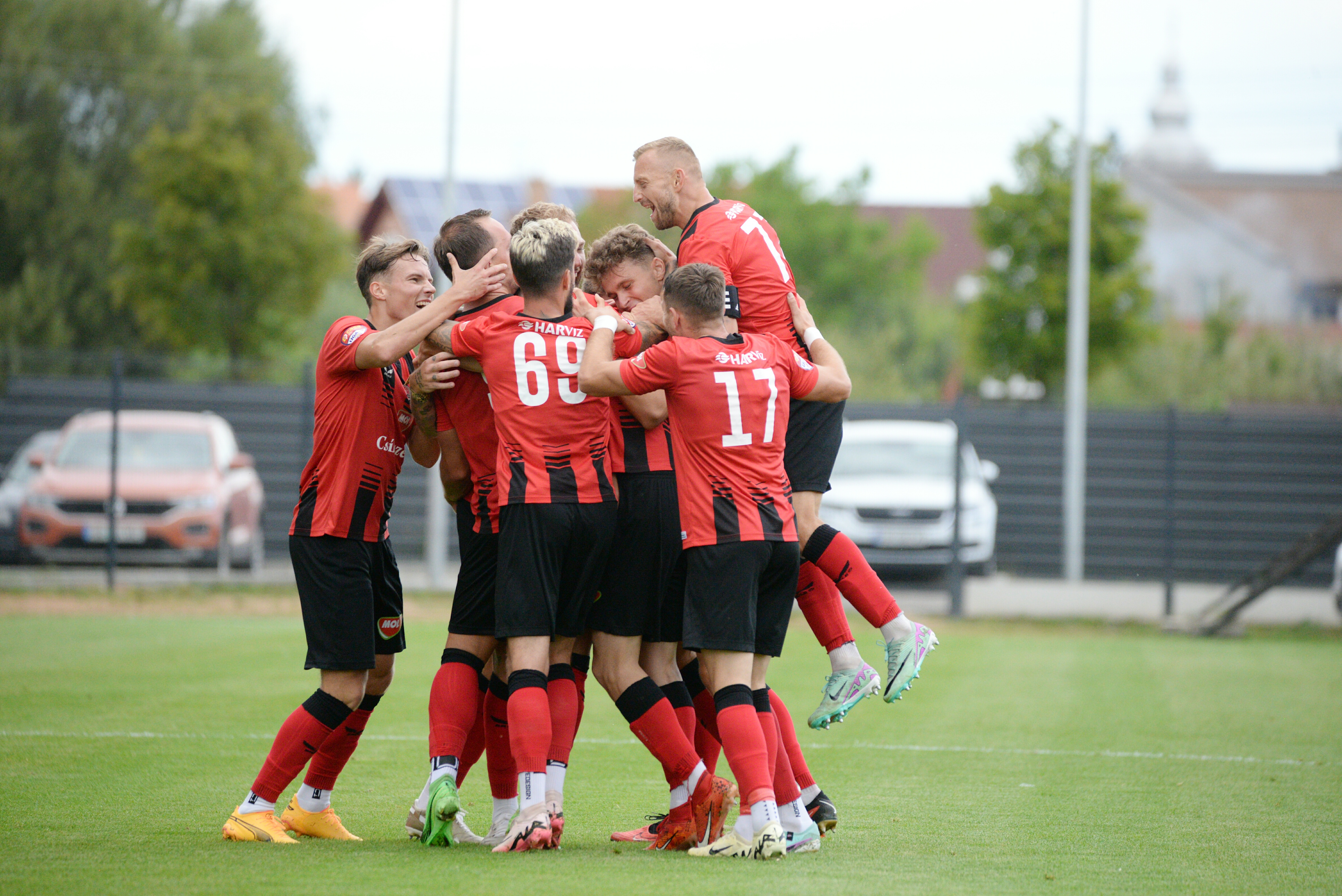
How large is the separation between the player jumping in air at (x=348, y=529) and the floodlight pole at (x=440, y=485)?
10970mm

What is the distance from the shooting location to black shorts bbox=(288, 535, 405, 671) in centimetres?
494

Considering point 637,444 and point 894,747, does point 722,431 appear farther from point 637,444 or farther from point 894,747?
point 894,747

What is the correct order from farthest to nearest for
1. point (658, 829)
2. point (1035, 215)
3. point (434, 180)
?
point (434, 180), point (1035, 215), point (658, 829)

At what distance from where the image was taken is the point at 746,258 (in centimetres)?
532

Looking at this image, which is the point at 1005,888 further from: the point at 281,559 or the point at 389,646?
the point at 281,559

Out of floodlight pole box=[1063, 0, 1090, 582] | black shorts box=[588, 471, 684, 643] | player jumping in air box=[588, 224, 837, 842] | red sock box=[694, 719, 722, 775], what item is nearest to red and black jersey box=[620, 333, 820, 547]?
black shorts box=[588, 471, 684, 643]

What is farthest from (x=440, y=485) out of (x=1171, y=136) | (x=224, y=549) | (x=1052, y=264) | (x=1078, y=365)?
(x=1171, y=136)

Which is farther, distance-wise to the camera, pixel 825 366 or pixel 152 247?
pixel 152 247

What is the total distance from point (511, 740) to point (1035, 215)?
68.3 feet

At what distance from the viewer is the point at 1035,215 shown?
23.5 m

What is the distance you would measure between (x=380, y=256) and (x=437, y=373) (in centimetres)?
66

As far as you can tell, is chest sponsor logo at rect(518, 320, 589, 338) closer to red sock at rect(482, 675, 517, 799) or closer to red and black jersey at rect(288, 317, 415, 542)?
red and black jersey at rect(288, 317, 415, 542)

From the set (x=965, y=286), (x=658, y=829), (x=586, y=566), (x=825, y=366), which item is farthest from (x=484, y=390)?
(x=965, y=286)

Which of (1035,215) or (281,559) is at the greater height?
(1035,215)
